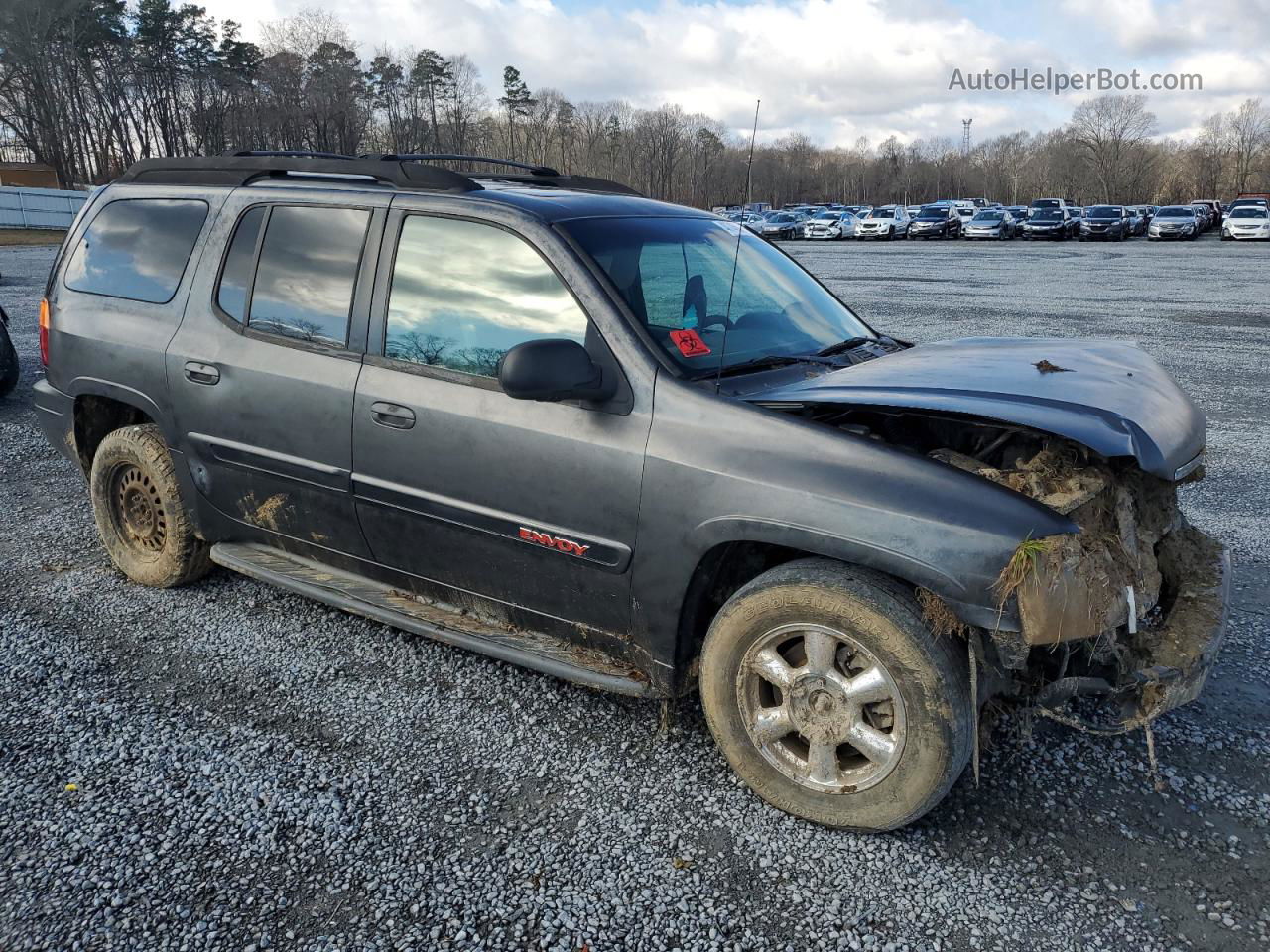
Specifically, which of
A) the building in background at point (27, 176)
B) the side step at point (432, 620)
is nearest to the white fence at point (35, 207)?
the building in background at point (27, 176)

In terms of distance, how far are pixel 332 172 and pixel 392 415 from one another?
1.29 metres

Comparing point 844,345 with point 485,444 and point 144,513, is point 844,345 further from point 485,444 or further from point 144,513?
point 144,513

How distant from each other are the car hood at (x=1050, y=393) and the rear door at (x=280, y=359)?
1.74 m

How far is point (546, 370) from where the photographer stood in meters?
2.78

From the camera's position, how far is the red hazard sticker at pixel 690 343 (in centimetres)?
313

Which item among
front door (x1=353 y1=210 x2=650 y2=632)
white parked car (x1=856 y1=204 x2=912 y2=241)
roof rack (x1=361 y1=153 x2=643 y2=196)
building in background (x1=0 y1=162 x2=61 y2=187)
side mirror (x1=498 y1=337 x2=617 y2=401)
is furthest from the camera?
building in background (x1=0 y1=162 x2=61 y2=187)

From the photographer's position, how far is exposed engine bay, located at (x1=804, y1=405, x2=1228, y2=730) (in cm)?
243

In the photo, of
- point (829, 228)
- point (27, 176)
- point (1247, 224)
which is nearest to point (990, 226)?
point (829, 228)

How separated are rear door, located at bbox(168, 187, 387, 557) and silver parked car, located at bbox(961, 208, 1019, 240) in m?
44.5

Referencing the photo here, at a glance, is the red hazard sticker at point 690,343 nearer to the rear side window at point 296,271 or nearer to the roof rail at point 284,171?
the roof rail at point 284,171

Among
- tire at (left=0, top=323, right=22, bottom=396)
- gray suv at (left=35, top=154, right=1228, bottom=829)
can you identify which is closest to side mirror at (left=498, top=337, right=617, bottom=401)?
gray suv at (left=35, top=154, right=1228, bottom=829)

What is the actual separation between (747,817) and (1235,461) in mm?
5486

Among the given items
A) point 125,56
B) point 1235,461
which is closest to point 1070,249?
point 1235,461

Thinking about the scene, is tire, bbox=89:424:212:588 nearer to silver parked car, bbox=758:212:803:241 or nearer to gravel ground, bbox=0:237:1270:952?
gravel ground, bbox=0:237:1270:952
